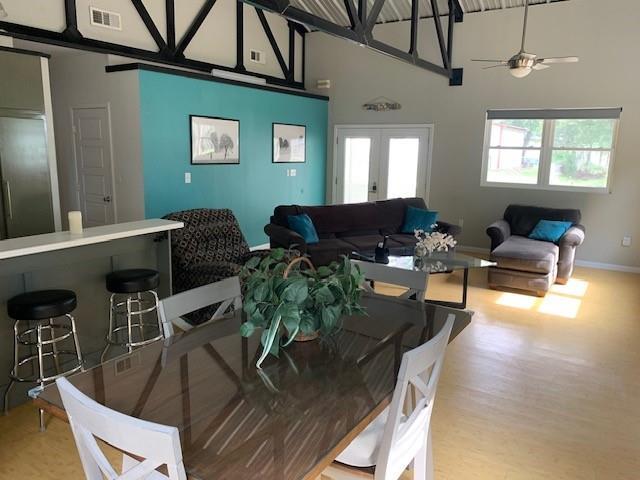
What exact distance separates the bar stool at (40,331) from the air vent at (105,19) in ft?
11.8

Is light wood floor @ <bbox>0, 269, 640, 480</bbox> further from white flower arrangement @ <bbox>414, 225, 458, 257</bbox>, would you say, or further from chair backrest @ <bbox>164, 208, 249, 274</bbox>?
chair backrest @ <bbox>164, 208, 249, 274</bbox>

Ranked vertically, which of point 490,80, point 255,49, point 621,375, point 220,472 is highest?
point 255,49

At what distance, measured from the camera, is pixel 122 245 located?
3289 millimetres

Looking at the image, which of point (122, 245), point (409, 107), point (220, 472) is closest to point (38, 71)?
point (122, 245)

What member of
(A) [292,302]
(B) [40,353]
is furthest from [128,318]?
(A) [292,302]

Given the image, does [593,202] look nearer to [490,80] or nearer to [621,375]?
[490,80]

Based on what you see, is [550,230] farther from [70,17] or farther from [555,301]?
[70,17]

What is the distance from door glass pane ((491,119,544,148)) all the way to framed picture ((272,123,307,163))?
2.89 meters

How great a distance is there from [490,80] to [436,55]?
88 centimetres

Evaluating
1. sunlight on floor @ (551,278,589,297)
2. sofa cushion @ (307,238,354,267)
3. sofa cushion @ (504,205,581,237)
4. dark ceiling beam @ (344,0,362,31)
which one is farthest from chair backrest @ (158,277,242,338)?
sofa cushion @ (504,205,581,237)

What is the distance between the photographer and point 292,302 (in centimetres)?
171

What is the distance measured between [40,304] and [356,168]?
6.15m

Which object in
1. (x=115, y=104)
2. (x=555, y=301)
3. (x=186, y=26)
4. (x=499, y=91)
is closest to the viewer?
(x=555, y=301)

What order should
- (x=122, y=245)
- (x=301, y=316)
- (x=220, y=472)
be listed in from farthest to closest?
(x=122, y=245), (x=301, y=316), (x=220, y=472)
